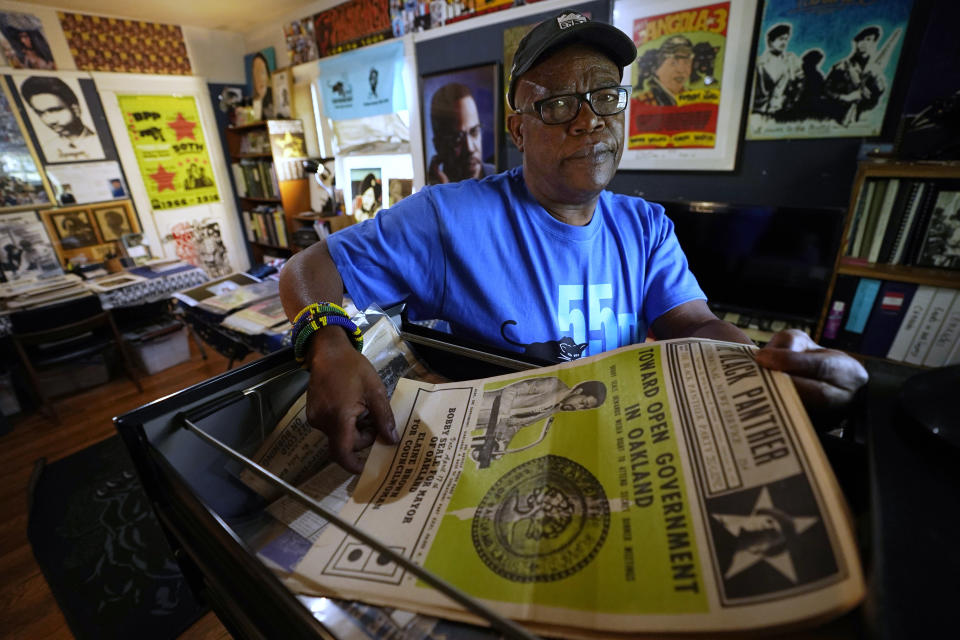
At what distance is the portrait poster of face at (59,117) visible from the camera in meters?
2.96

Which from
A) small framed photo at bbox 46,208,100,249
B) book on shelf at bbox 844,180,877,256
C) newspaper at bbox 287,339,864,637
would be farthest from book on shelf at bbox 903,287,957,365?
small framed photo at bbox 46,208,100,249

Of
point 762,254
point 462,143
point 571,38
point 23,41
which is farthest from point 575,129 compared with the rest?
point 23,41

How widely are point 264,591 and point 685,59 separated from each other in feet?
7.13

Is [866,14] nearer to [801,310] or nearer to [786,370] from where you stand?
[801,310]

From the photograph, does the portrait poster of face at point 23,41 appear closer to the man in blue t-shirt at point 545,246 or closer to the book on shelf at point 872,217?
the man in blue t-shirt at point 545,246

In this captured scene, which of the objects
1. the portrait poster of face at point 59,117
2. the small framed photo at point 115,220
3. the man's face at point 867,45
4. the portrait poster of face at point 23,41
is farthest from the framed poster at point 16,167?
the man's face at point 867,45

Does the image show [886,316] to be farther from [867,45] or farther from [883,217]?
[867,45]

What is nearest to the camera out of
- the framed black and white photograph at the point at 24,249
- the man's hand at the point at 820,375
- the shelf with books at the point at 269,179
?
the man's hand at the point at 820,375

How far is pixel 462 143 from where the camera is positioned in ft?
8.23

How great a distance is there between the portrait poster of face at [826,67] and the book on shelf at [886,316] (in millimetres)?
561

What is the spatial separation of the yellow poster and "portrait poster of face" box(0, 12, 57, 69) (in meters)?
0.47

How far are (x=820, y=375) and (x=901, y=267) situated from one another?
163cm

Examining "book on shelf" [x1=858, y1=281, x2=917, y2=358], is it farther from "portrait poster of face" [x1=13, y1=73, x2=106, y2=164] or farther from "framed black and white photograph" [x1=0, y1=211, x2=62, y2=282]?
"portrait poster of face" [x1=13, y1=73, x2=106, y2=164]

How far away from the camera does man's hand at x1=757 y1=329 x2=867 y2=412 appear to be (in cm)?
34
